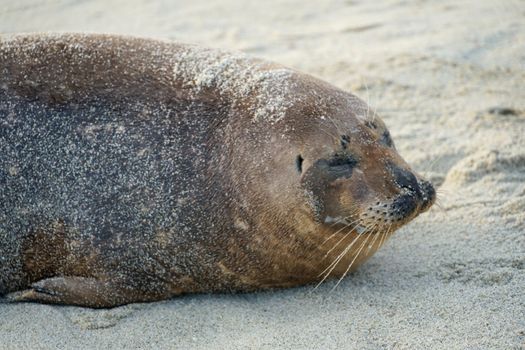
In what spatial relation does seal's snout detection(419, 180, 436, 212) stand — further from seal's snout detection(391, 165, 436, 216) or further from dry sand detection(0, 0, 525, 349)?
dry sand detection(0, 0, 525, 349)

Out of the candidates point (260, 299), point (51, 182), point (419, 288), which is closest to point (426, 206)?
Answer: point (419, 288)

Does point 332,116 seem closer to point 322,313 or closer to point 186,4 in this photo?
point 322,313

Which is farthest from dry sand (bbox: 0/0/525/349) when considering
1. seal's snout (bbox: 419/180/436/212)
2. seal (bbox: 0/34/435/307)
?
seal's snout (bbox: 419/180/436/212)

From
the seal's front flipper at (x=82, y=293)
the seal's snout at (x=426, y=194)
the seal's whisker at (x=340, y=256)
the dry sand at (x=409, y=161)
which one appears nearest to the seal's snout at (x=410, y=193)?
the seal's snout at (x=426, y=194)

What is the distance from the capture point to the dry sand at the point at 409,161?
11.7ft

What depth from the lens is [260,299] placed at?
12.9 ft

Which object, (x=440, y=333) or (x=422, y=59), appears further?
(x=422, y=59)

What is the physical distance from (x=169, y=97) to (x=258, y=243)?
0.88m

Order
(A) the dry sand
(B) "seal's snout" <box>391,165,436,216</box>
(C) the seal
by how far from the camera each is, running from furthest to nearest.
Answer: (C) the seal < (B) "seal's snout" <box>391,165,436,216</box> < (A) the dry sand

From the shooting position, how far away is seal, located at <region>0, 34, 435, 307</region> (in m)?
3.79

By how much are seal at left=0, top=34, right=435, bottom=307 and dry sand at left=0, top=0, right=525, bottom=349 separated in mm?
176

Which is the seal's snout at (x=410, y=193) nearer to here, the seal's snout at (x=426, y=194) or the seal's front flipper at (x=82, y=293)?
the seal's snout at (x=426, y=194)

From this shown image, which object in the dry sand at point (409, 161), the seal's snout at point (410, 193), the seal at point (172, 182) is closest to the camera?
the dry sand at point (409, 161)

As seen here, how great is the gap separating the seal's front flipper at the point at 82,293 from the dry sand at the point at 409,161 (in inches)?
2.0
